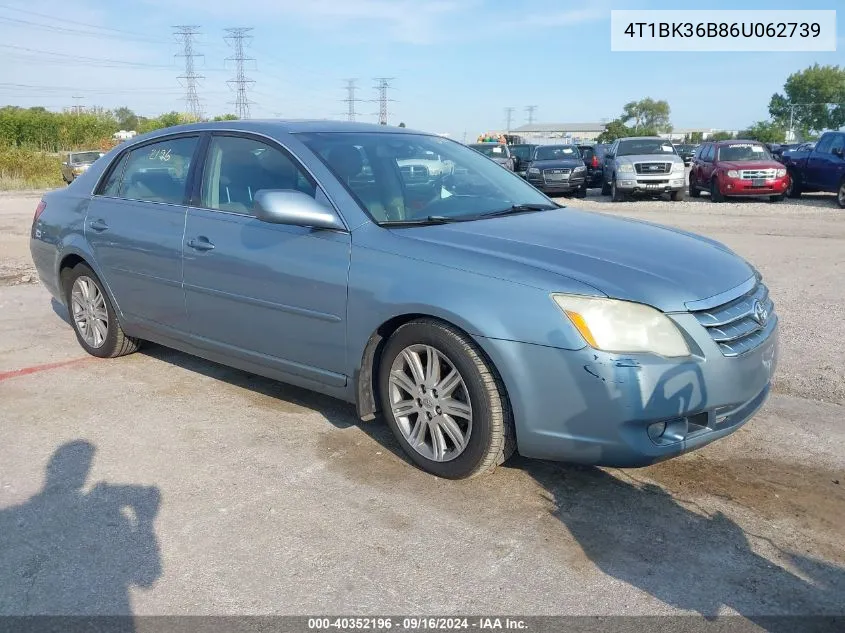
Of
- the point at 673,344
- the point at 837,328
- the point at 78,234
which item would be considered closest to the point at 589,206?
the point at 837,328

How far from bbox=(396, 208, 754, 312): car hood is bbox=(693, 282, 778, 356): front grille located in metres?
0.09

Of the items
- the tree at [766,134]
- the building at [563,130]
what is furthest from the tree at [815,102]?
the building at [563,130]

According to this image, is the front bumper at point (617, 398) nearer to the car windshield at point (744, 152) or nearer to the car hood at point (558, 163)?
the car windshield at point (744, 152)

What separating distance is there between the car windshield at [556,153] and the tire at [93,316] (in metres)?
19.4

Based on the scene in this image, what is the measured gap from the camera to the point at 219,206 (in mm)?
4652

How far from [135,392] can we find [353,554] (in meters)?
2.62

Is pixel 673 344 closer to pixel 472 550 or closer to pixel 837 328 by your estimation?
pixel 472 550

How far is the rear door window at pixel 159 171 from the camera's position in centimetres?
496

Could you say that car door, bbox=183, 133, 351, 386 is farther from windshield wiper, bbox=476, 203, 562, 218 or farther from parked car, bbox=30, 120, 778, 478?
windshield wiper, bbox=476, 203, 562, 218

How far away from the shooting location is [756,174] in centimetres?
1912

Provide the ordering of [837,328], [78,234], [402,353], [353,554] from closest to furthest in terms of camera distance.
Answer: [353,554] → [402,353] → [78,234] → [837,328]

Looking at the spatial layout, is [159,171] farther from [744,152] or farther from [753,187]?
[744,152]

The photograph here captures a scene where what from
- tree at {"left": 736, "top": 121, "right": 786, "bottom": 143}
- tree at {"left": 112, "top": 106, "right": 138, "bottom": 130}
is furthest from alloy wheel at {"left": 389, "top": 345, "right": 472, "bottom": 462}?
tree at {"left": 112, "top": 106, "right": 138, "bottom": 130}

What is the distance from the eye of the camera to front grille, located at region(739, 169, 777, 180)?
19.0 meters
